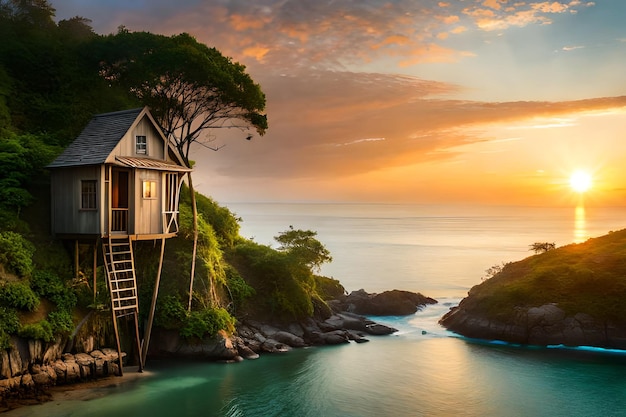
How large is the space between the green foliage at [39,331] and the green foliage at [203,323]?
8.98m

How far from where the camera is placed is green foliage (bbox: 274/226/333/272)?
44250 mm

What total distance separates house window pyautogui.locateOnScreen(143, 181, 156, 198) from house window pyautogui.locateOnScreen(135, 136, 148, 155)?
82.1 inches

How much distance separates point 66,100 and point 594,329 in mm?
45982

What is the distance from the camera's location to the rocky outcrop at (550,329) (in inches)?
1630

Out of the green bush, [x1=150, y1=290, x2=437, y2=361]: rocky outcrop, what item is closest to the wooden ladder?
the green bush

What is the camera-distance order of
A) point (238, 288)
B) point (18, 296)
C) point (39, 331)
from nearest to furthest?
point (39, 331), point (18, 296), point (238, 288)

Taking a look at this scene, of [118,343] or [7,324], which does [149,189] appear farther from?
[7,324]

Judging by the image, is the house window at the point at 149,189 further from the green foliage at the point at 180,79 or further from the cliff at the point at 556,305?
the cliff at the point at 556,305

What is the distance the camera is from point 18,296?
25.4 meters

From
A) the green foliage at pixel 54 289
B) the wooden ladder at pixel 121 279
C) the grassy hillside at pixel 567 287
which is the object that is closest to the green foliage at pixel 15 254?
the green foliage at pixel 54 289

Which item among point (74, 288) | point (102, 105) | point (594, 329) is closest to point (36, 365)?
point (74, 288)

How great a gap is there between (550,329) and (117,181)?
35606 millimetres

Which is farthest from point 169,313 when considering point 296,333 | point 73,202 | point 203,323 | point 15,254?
point 296,333

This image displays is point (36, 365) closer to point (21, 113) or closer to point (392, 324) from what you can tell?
point (21, 113)
